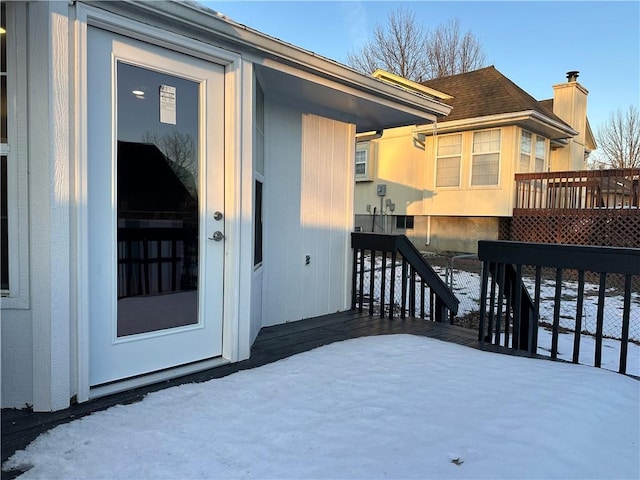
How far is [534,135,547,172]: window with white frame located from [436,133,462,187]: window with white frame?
6.73 ft

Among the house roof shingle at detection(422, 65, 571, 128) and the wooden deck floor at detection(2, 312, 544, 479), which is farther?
the house roof shingle at detection(422, 65, 571, 128)

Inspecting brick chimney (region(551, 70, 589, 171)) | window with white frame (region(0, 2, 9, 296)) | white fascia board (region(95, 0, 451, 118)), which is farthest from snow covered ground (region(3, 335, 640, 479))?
brick chimney (region(551, 70, 589, 171))

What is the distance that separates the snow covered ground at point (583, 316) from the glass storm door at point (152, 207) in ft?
10.5

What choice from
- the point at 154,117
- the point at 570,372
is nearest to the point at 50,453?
the point at 154,117

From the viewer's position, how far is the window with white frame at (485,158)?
10367 mm

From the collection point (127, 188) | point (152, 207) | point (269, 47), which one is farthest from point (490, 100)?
point (127, 188)

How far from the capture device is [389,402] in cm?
209

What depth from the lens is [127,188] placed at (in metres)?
2.25

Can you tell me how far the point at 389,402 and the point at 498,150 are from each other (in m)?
9.74

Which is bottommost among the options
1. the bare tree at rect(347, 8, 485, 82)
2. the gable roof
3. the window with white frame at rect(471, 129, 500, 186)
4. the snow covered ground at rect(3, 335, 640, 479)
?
the snow covered ground at rect(3, 335, 640, 479)

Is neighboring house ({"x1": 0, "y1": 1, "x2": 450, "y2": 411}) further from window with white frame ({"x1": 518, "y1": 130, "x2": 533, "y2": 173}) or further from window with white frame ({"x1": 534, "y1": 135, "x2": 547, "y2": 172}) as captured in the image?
window with white frame ({"x1": 534, "y1": 135, "x2": 547, "y2": 172})

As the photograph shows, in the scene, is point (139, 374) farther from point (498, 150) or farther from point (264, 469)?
point (498, 150)

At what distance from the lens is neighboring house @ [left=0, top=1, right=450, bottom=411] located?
6.25 ft

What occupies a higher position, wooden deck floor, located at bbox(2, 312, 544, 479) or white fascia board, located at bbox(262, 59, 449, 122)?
white fascia board, located at bbox(262, 59, 449, 122)
